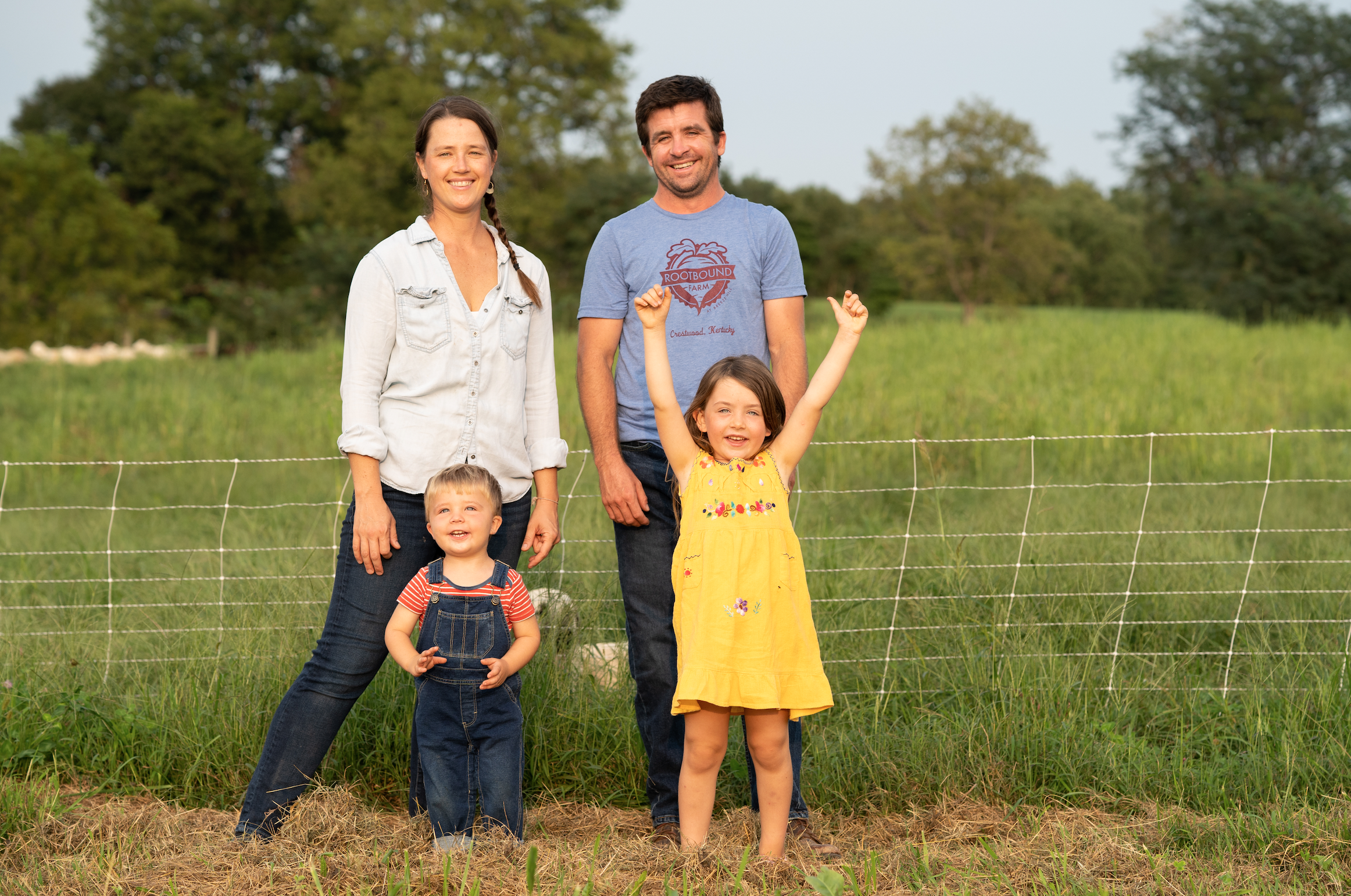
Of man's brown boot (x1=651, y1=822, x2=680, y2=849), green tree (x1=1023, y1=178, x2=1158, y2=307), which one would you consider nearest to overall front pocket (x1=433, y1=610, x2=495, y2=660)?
man's brown boot (x1=651, y1=822, x2=680, y2=849)

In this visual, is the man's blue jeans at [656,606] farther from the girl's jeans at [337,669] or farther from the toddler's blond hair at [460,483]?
the girl's jeans at [337,669]

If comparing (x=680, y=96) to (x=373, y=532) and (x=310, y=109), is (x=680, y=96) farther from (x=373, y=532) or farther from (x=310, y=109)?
(x=310, y=109)

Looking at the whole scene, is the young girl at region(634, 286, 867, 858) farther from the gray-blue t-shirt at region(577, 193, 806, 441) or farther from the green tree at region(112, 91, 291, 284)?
the green tree at region(112, 91, 291, 284)

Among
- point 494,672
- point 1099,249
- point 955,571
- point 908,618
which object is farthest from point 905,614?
point 1099,249

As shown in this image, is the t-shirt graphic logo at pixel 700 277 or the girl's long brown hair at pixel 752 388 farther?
the t-shirt graphic logo at pixel 700 277

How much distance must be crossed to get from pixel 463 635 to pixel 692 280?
3.55ft

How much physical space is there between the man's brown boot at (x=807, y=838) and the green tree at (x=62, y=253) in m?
22.2

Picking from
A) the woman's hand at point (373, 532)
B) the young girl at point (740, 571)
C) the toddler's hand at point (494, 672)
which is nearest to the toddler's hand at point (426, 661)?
the toddler's hand at point (494, 672)

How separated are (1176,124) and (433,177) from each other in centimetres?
4708

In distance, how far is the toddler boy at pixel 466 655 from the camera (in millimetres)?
2584

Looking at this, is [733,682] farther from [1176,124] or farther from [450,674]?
[1176,124]

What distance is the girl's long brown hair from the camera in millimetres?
2572

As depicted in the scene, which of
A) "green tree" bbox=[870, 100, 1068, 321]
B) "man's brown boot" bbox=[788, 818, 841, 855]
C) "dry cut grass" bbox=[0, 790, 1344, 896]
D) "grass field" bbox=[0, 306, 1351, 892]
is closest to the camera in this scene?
"dry cut grass" bbox=[0, 790, 1344, 896]

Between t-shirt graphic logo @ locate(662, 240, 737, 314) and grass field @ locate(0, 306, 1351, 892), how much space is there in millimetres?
1362
